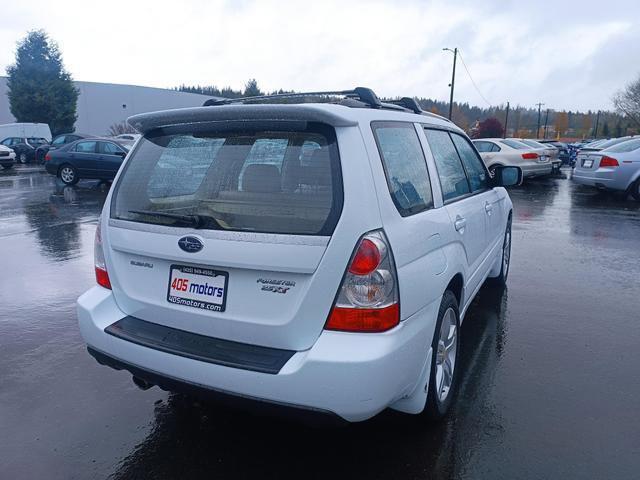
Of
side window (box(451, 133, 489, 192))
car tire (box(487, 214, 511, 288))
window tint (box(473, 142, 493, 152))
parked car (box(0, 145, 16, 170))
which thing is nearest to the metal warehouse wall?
parked car (box(0, 145, 16, 170))

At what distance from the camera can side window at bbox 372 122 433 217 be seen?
2.56 m

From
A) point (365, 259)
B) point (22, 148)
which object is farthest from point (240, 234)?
point (22, 148)

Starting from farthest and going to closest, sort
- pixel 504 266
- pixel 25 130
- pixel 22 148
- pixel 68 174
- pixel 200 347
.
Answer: pixel 25 130 → pixel 22 148 → pixel 68 174 → pixel 504 266 → pixel 200 347

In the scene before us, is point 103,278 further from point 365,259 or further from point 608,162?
point 608,162

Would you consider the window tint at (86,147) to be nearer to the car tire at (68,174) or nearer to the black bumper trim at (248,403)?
the car tire at (68,174)

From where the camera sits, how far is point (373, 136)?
99.0 inches

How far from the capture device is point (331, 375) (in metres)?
2.17

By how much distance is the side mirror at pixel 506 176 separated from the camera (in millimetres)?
4926

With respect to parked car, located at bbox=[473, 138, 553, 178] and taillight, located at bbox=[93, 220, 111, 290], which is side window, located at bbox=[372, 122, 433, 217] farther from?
parked car, located at bbox=[473, 138, 553, 178]

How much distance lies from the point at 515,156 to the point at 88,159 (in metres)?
14.3

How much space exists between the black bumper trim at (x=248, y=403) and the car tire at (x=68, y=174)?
16.6m

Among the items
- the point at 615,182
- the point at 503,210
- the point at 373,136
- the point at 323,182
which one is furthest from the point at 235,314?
the point at 615,182

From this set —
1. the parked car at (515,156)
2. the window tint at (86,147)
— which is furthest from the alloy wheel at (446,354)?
the window tint at (86,147)

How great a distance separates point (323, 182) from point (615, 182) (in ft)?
41.9
